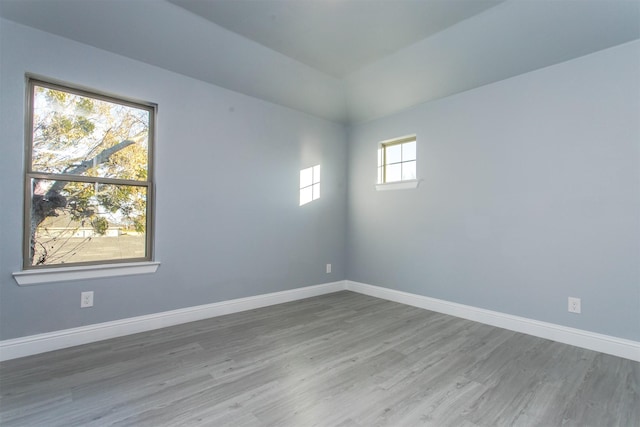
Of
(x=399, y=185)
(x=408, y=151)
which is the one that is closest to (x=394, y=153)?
(x=408, y=151)

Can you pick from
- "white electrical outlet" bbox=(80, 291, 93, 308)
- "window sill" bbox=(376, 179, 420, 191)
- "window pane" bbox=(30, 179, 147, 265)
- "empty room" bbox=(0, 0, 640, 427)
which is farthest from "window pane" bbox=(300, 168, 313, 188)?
"white electrical outlet" bbox=(80, 291, 93, 308)

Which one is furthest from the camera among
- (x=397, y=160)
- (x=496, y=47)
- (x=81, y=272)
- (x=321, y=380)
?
(x=397, y=160)

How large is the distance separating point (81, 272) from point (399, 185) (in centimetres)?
338

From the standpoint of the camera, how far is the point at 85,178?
259 cm

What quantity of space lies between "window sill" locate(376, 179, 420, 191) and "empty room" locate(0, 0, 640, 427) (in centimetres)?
7

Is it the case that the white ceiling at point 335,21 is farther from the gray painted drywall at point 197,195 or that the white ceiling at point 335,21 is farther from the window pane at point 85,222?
the window pane at point 85,222

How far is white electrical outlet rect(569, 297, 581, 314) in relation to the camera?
2.60m

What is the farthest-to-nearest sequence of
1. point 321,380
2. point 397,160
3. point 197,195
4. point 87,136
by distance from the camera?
point 397,160, point 197,195, point 87,136, point 321,380

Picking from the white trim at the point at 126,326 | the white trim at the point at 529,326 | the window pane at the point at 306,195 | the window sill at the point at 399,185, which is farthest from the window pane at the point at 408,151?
the white trim at the point at 126,326

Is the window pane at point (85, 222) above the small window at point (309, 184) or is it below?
below

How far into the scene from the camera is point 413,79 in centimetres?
342

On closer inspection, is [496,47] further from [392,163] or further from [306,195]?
[306,195]

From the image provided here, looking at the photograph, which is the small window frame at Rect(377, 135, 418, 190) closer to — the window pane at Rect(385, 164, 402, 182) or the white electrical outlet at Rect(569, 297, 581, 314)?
the window pane at Rect(385, 164, 402, 182)

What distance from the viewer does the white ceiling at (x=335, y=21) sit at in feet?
8.18
